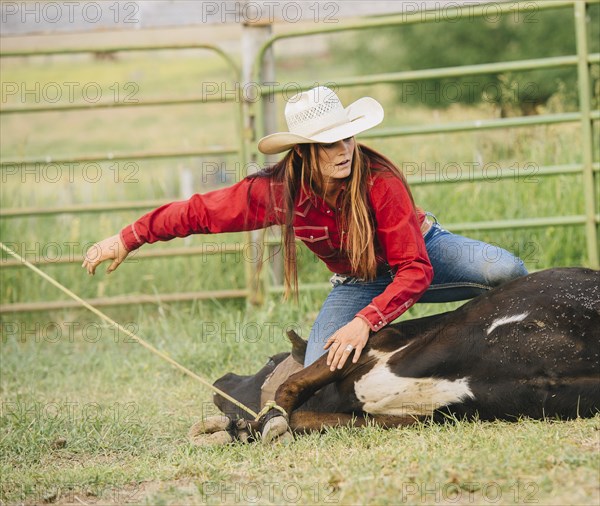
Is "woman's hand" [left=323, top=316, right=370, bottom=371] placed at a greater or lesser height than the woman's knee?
lesser

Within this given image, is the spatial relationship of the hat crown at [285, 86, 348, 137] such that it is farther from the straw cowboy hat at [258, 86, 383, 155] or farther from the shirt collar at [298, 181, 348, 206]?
the shirt collar at [298, 181, 348, 206]

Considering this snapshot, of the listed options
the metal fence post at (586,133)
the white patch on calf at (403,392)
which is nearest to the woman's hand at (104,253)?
the white patch on calf at (403,392)

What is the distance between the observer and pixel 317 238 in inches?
148

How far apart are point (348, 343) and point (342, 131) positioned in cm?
78

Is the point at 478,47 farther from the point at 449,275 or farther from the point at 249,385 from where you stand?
the point at 249,385

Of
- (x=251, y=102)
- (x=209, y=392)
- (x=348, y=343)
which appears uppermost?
(x=251, y=102)

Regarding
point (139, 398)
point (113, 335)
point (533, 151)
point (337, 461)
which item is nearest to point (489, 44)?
point (533, 151)

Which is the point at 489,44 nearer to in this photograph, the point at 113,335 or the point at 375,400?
the point at 113,335

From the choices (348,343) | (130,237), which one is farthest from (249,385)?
(130,237)

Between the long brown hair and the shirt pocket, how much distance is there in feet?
0.25

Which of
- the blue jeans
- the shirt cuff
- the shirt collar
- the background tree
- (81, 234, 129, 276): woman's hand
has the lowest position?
the blue jeans

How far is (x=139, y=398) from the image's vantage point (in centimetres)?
468

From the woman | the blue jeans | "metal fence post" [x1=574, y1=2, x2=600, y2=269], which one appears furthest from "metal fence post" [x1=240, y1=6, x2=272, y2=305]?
the woman

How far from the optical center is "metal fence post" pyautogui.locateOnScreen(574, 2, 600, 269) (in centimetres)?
560
